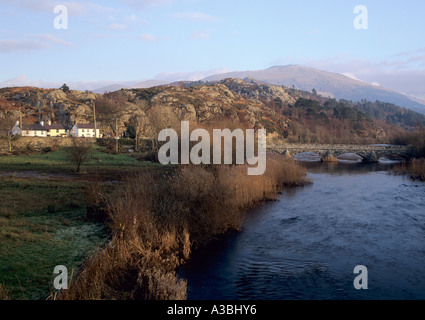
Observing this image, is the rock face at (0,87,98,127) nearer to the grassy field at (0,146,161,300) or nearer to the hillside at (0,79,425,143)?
the hillside at (0,79,425,143)

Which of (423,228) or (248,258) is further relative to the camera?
(423,228)

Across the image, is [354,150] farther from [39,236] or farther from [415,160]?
[39,236]

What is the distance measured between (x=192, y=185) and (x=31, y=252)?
8.35 meters

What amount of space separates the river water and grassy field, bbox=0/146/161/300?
452 cm

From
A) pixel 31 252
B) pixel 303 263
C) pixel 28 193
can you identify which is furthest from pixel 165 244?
pixel 28 193

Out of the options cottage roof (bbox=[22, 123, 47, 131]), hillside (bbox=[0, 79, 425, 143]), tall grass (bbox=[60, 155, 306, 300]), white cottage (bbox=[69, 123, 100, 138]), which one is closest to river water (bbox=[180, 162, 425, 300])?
tall grass (bbox=[60, 155, 306, 300])

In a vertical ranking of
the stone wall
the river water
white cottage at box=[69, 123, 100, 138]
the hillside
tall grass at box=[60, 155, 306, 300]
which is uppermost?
the hillside

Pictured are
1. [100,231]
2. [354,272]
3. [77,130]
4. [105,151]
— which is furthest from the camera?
[77,130]

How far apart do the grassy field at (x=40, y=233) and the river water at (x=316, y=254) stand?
4524mm

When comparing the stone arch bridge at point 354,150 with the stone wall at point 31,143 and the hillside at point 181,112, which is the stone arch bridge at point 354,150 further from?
the stone wall at point 31,143

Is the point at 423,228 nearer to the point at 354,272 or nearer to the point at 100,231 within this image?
the point at 354,272

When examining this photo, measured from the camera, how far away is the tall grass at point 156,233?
10.6m

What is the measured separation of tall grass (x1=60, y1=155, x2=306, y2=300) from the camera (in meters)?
10.6

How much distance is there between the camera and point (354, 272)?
14289 mm
